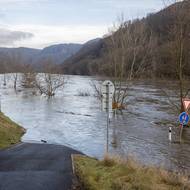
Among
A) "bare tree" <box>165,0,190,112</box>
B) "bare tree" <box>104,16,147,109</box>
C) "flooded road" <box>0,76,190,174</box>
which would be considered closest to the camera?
"flooded road" <box>0,76,190,174</box>

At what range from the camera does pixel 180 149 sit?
1698 cm

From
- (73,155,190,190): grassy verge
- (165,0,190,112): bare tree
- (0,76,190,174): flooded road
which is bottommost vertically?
(0,76,190,174): flooded road

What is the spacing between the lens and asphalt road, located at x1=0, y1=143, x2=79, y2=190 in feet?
26.1

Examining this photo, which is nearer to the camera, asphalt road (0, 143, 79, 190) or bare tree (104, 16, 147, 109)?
asphalt road (0, 143, 79, 190)

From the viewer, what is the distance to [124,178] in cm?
798

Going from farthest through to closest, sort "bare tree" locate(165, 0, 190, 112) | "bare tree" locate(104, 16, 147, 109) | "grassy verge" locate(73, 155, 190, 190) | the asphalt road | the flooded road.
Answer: "bare tree" locate(104, 16, 147, 109) < "bare tree" locate(165, 0, 190, 112) < the flooded road < the asphalt road < "grassy verge" locate(73, 155, 190, 190)

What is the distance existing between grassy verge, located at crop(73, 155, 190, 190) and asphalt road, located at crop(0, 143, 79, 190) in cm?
51

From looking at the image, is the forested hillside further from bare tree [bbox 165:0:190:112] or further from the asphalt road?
the asphalt road

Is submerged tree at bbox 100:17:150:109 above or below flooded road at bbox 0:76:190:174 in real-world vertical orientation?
above

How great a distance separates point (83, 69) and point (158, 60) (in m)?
113

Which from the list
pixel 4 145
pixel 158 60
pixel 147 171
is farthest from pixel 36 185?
pixel 158 60

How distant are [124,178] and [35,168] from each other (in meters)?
3.44

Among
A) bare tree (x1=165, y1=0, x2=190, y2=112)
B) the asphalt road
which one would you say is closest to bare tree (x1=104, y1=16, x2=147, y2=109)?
bare tree (x1=165, y1=0, x2=190, y2=112)

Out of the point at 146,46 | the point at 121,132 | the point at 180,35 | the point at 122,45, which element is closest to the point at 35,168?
the point at 121,132
